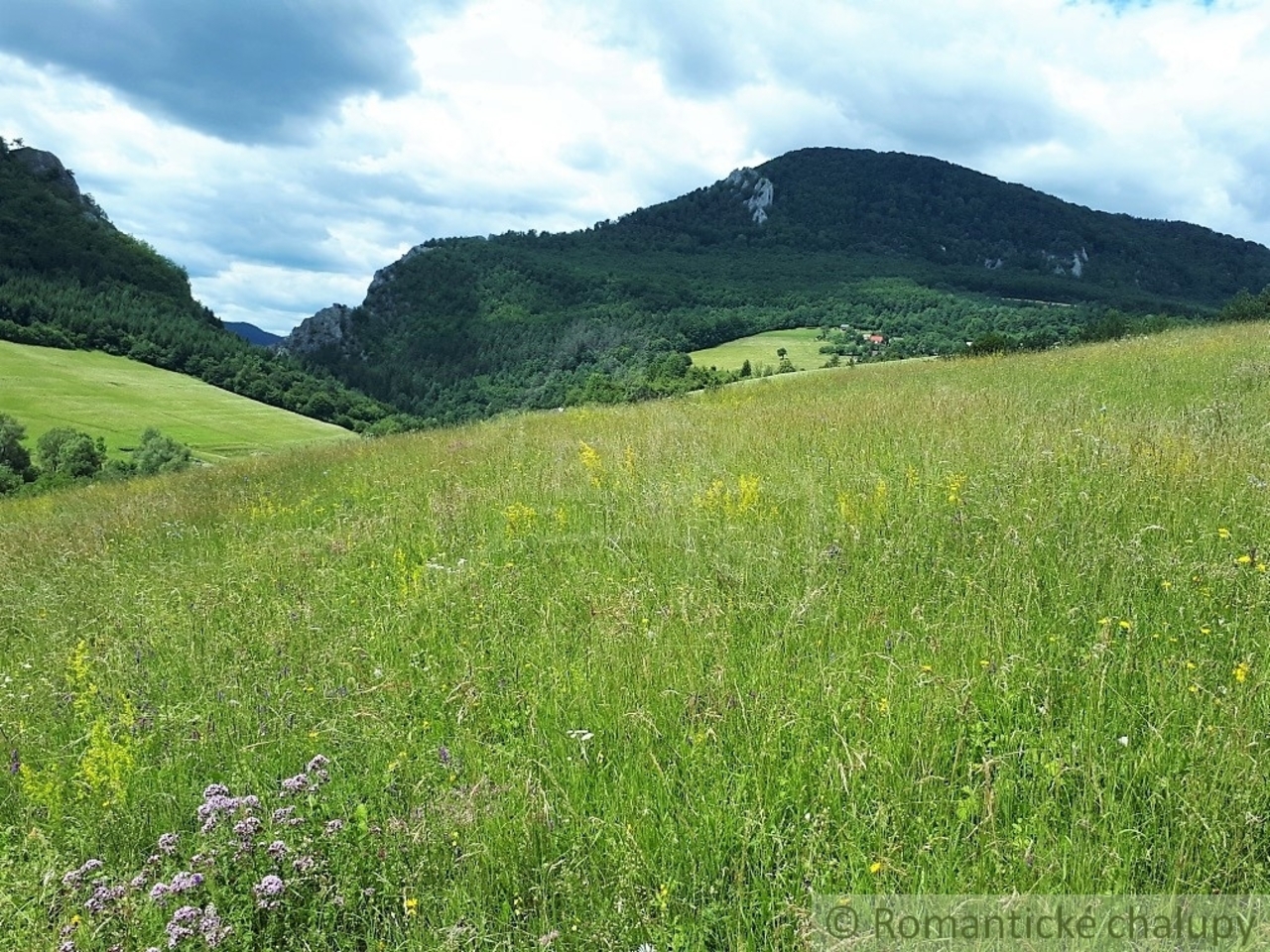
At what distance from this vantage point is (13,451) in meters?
53.5

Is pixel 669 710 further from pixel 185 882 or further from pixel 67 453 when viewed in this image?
pixel 67 453

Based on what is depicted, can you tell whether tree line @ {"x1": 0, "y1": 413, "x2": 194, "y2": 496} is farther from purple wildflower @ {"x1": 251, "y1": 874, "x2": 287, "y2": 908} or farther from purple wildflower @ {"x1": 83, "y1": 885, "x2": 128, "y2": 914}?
purple wildflower @ {"x1": 251, "y1": 874, "x2": 287, "y2": 908}

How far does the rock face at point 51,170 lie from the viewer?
18238cm

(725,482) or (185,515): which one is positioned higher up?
(725,482)

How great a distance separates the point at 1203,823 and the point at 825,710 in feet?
3.86

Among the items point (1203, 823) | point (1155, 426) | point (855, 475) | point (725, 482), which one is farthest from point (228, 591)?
point (1155, 426)

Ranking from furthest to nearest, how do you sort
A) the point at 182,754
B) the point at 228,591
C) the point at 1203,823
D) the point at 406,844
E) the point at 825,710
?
the point at 228,591
the point at 182,754
the point at 825,710
the point at 406,844
the point at 1203,823

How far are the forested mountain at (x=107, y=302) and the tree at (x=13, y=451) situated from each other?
4114 cm

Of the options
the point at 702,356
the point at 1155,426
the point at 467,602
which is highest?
the point at 702,356

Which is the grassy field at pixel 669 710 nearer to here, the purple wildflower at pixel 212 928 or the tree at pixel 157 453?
the purple wildflower at pixel 212 928

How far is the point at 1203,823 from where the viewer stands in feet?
6.50

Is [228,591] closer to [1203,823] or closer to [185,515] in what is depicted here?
[185,515]

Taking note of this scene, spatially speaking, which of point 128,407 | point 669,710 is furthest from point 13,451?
point 669,710

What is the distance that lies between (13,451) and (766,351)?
92279 mm
